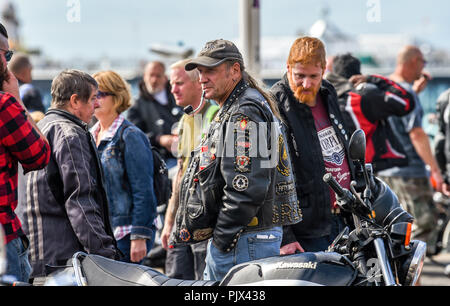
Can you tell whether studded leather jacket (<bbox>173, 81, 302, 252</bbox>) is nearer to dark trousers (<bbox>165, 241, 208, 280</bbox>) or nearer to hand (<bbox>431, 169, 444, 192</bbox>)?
dark trousers (<bbox>165, 241, 208, 280</bbox>)

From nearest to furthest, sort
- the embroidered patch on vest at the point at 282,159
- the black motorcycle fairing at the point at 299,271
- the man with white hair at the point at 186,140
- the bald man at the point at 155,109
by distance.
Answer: the black motorcycle fairing at the point at 299,271 < the embroidered patch on vest at the point at 282,159 < the man with white hair at the point at 186,140 < the bald man at the point at 155,109

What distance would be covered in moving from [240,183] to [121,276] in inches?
29.1

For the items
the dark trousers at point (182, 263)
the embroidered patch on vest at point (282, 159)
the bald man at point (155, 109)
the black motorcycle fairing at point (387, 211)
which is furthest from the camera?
the bald man at point (155, 109)

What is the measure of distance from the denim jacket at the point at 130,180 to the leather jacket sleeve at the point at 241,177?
3.92ft

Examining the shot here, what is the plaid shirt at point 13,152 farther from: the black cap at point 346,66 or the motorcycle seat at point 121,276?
the black cap at point 346,66

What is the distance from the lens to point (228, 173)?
3.16 metres

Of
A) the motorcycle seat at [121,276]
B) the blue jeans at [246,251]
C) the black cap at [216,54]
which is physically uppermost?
the black cap at [216,54]

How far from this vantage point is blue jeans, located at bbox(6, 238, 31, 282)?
3.08 meters

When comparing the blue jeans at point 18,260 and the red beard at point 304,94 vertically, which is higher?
the red beard at point 304,94

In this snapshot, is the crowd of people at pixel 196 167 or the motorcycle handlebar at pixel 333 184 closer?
the motorcycle handlebar at pixel 333 184

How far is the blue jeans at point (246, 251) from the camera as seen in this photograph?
10.8ft

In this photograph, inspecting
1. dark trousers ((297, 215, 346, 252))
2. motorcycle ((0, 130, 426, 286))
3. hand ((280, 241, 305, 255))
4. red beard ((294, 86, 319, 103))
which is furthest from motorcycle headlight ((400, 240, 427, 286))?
red beard ((294, 86, 319, 103))

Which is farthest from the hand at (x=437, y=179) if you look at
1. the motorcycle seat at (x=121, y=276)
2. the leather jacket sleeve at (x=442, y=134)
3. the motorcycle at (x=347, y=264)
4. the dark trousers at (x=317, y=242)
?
the motorcycle seat at (x=121, y=276)
